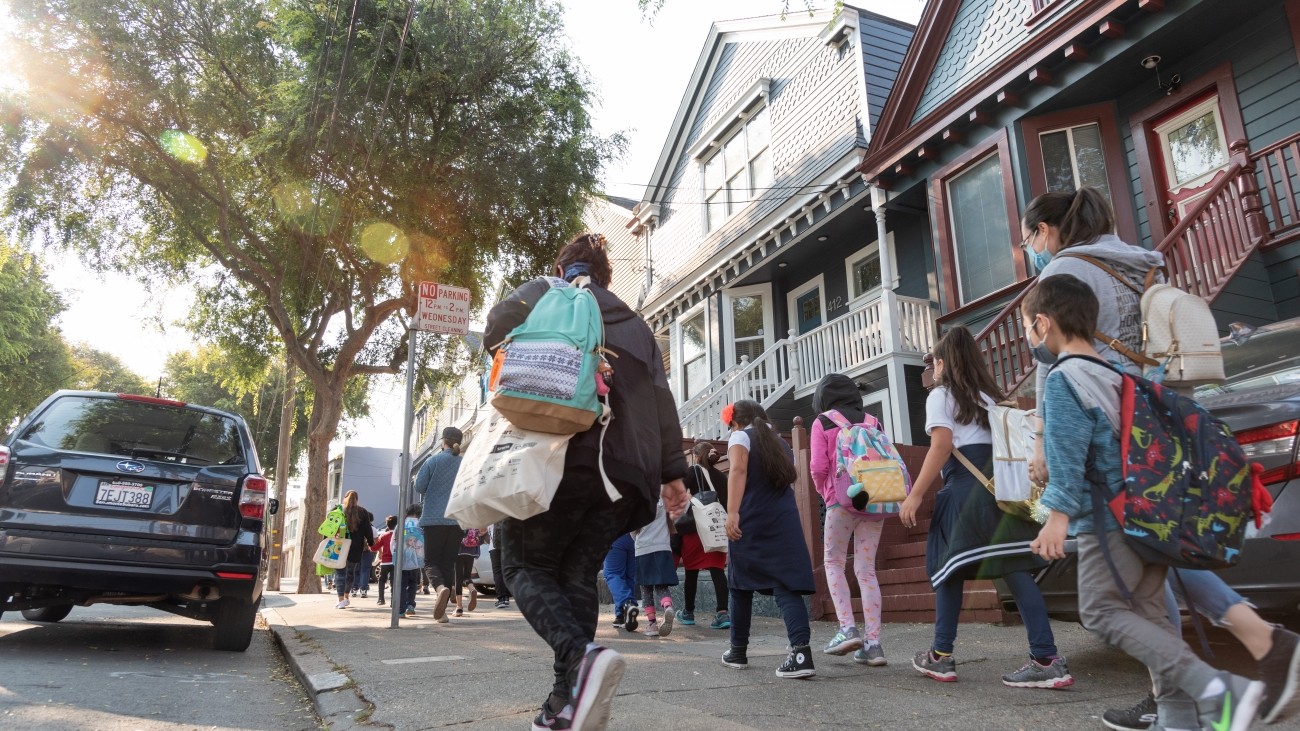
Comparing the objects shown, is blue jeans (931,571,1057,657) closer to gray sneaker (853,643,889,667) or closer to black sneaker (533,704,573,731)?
gray sneaker (853,643,889,667)

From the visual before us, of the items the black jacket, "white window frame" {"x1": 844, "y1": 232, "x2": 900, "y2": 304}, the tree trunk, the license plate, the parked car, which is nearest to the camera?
the black jacket

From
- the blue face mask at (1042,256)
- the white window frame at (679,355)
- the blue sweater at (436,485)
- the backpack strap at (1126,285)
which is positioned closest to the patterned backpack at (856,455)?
the blue face mask at (1042,256)

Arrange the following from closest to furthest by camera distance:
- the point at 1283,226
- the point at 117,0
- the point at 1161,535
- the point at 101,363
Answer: the point at 1161,535, the point at 1283,226, the point at 117,0, the point at 101,363

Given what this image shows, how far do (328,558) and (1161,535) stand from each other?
1149 cm

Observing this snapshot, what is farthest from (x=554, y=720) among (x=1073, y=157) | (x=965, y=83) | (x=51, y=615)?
(x=965, y=83)

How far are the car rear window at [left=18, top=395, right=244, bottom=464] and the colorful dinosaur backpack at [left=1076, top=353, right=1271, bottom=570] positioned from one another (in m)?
5.51

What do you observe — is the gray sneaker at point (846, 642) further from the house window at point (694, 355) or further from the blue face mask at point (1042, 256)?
the house window at point (694, 355)

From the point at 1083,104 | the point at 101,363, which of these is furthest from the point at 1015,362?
the point at 101,363

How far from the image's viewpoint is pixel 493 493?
106 inches

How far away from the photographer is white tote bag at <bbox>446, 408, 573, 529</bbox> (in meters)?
2.68

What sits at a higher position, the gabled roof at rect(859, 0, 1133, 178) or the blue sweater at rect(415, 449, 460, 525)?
the gabled roof at rect(859, 0, 1133, 178)

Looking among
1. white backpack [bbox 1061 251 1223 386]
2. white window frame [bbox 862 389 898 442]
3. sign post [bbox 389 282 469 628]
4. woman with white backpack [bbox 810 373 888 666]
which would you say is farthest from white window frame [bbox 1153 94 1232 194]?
sign post [bbox 389 282 469 628]

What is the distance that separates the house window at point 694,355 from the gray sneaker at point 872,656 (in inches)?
498

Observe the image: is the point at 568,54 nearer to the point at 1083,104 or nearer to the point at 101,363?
the point at 1083,104
